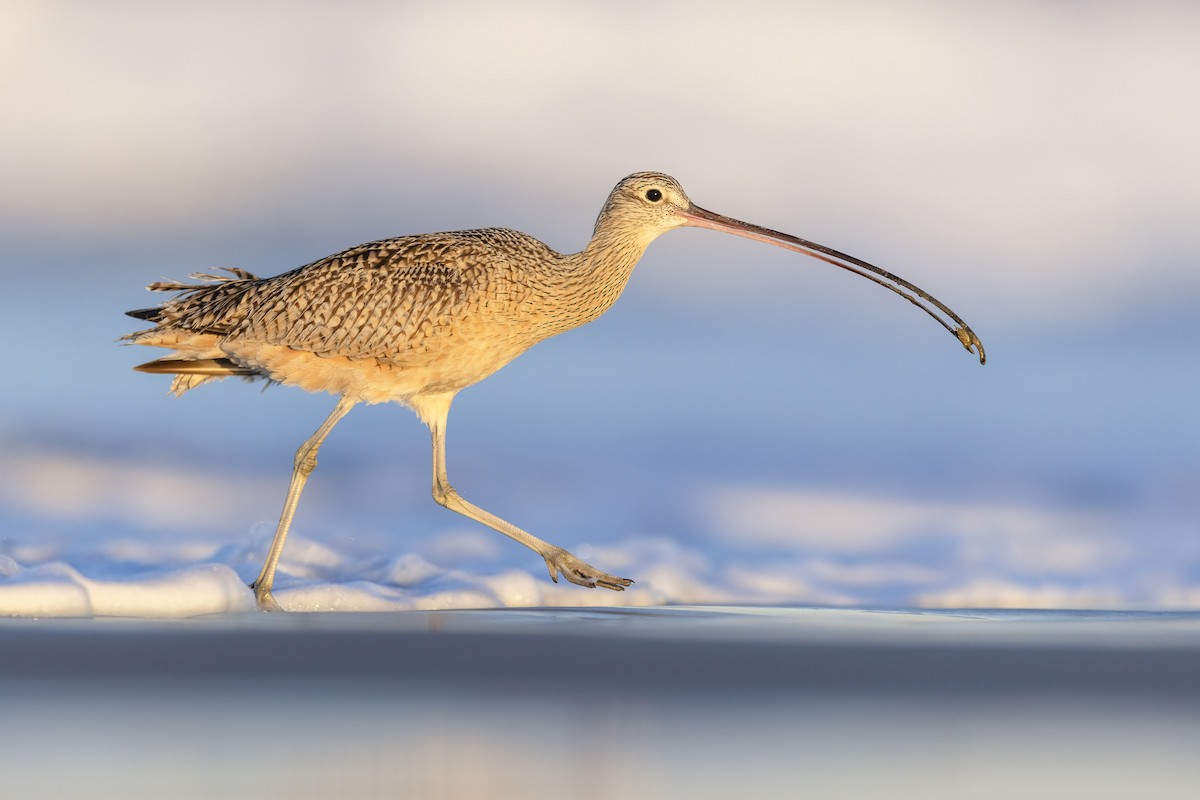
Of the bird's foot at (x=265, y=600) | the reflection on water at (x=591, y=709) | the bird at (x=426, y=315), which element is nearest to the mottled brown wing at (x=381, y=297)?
the bird at (x=426, y=315)

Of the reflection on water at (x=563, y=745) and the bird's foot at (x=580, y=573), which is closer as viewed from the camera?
the reflection on water at (x=563, y=745)

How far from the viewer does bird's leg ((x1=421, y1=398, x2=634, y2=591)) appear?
11.8 meters

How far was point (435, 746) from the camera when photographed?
20.9 ft

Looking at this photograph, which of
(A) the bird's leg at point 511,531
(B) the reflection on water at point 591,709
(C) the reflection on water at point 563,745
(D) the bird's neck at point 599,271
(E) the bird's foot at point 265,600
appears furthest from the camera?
(D) the bird's neck at point 599,271

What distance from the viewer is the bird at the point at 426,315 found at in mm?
11945

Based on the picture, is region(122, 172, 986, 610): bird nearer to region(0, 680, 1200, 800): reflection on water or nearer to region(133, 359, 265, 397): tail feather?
region(133, 359, 265, 397): tail feather

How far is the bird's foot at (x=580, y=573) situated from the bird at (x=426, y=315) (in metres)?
0.01

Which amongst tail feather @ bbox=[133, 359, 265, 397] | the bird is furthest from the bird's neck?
tail feather @ bbox=[133, 359, 265, 397]

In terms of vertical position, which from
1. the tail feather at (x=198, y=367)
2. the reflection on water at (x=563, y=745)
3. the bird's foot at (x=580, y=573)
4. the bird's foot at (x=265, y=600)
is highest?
the tail feather at (x=198, y=367)

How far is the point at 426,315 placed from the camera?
1190 centimetres

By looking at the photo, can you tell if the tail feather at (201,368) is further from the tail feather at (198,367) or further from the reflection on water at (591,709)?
the reflection on water at (591,709)

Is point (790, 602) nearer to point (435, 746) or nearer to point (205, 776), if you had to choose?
point (435, 746)

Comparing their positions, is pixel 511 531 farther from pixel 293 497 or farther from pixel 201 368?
pixel 201 368

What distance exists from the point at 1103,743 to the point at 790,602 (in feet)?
20.0
